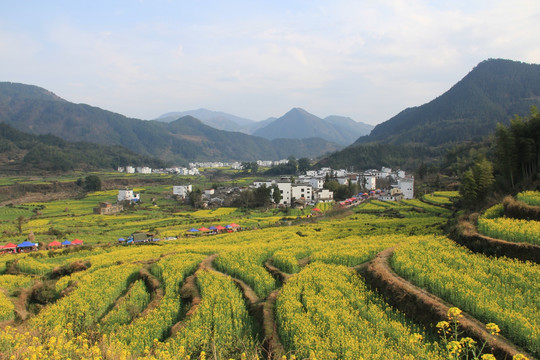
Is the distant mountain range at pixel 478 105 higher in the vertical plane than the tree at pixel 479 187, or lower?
higher

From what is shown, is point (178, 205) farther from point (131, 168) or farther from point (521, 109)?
point (521, 109)

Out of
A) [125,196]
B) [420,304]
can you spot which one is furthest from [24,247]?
[125,196]

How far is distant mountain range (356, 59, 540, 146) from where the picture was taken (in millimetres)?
129625

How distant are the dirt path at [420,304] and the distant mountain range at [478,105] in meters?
126

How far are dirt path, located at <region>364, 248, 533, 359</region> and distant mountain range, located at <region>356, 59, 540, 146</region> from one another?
126429mm

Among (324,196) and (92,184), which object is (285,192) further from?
(92,184)

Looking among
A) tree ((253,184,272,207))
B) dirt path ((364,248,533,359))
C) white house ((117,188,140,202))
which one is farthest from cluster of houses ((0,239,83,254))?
white house ((117,188,140,202))

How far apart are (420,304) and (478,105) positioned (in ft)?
539

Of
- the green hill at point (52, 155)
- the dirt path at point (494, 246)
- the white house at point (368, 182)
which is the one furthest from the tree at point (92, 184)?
the dirt path at point (494, 246)

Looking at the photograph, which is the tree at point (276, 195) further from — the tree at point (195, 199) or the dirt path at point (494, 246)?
the dirt path at point (494, 246)

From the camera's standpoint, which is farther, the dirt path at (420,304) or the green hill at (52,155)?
the green hill at (52,155)

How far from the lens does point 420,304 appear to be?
9.52m

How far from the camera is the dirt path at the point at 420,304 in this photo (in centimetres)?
733

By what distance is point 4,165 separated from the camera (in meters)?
102
